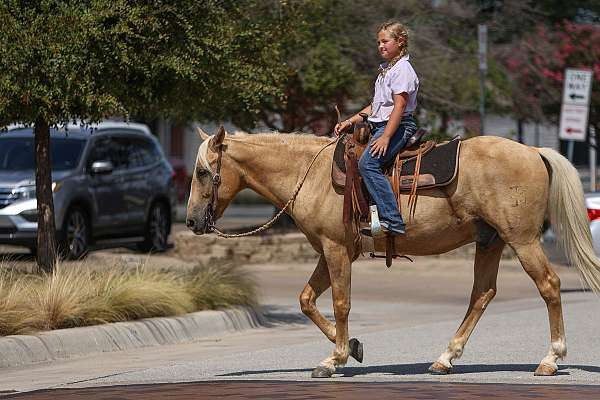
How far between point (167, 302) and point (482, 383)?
4883 mm

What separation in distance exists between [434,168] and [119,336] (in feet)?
13.0

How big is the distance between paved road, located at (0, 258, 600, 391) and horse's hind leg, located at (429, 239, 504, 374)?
0.16 meters

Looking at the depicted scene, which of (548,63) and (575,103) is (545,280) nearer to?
(575,103)

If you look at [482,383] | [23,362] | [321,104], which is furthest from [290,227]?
[482,383]

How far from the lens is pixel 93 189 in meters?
22.1

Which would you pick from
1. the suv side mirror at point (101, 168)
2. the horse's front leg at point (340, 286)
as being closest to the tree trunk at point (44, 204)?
the horse's front leg at point (340, 286)

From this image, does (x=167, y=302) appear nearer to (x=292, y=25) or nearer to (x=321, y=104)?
(x=292, y=25)

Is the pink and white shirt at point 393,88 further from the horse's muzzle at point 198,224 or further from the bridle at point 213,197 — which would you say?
the horse's muzzle at point 198,224

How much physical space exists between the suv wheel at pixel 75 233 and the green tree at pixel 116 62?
18.1 feet

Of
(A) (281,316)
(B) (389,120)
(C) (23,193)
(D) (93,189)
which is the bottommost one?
(A) (281,316)

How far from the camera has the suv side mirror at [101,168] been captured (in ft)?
72.7

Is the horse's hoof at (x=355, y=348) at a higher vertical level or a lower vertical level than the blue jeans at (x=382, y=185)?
lower

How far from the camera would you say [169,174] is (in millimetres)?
24734

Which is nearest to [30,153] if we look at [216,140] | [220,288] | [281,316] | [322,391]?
[281,316]
